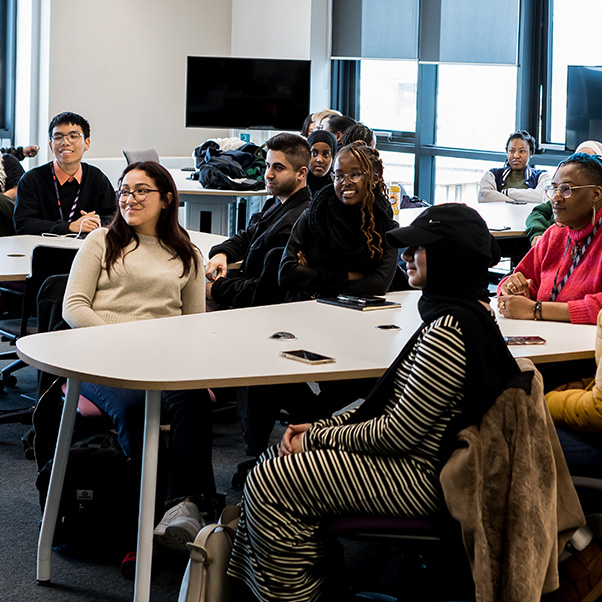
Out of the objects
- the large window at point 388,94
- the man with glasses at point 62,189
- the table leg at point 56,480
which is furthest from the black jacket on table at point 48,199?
the large window at point 388,94

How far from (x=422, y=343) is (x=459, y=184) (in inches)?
272

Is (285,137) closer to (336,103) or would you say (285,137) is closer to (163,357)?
(163,357)

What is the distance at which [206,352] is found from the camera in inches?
94.9

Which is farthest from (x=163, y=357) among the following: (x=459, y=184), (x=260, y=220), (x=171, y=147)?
(x=171, y=147)

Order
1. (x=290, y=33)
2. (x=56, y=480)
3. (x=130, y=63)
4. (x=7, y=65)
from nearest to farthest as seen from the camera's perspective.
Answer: (x=56, y=480)
(x=7, y=65)
(x=130, y=63)
(x=290, y=33)

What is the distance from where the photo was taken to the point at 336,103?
967 centimetres

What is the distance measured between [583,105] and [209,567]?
575cm

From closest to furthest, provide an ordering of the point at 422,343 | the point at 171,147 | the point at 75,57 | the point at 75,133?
the point at 422,343
the point at 75,133
the point at 75,57
the point at 171,147

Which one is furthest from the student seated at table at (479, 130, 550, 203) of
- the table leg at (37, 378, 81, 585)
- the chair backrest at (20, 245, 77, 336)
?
the table leg at (37, 378, 81, 585)

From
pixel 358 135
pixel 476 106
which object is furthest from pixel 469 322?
pixel 476 106

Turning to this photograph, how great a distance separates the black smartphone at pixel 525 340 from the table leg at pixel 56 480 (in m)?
1.26

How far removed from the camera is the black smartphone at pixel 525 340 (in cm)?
263

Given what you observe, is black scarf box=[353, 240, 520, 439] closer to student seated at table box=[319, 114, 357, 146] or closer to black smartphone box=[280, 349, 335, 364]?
black smartphone box=[280, 349, 335, 364]

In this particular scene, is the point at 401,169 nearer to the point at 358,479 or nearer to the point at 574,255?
the point at 574,255
